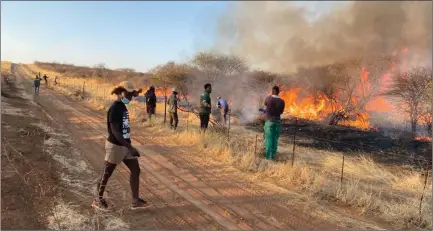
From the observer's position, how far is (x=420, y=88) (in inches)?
707

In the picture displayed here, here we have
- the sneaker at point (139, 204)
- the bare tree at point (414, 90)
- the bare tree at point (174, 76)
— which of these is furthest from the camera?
the bare tree at point (174, 76)

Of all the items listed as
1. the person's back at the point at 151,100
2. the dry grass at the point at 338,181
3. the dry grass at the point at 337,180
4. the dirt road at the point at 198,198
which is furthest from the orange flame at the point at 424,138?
the dirt road at the point at 198,198

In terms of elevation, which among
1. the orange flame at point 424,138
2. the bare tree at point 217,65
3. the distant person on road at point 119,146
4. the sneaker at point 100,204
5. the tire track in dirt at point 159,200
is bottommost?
the tire track in dirt at point 159,200

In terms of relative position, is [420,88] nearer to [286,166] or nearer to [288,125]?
[288,125]

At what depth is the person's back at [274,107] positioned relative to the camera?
26.5 feet

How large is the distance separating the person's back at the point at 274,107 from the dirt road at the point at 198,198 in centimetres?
162

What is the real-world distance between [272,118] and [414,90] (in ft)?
43.3

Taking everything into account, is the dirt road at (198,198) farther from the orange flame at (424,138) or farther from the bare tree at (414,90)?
the bare tree at (414,90)

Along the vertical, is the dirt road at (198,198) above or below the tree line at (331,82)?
below

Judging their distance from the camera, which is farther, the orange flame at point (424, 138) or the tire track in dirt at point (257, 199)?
the orange flame at point (424, 138)

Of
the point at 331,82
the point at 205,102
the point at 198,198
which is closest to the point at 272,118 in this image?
the point at 205,102

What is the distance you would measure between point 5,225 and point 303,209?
3742 mm

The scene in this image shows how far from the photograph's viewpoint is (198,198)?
5.53 metres

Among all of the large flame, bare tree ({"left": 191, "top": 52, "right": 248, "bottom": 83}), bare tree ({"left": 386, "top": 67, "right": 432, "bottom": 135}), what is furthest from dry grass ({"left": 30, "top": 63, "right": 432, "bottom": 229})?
bare tree ({"left": 191, "top": 52, "right": 248, "bottom": 83})
